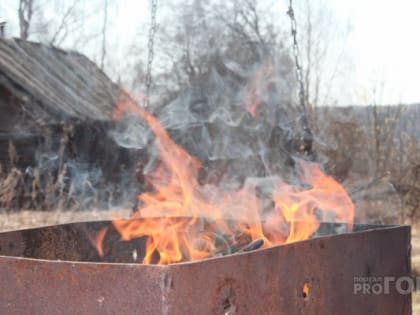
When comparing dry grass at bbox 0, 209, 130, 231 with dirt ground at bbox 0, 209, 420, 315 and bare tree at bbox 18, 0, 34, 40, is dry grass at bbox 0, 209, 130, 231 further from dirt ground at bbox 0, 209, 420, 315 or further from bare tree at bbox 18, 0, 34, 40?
bare tree at bbox 18, 0, 34, 40

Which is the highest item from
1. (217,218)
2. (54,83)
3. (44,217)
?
(54,83)

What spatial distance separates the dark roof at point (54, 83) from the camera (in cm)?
1119

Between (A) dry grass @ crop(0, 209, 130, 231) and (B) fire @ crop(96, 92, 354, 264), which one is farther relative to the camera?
(A) dry grass @ crop(0, 209, 130, 231)

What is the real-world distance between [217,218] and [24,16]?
2399 cm

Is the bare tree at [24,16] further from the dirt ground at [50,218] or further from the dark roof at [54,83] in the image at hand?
the dirt ground at [50,218]

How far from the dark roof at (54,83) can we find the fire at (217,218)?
27.2ft

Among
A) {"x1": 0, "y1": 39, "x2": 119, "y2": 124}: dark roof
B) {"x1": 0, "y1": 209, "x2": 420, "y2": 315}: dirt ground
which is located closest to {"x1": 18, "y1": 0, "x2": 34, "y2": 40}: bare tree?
{"x1": 0, "y1": 39, "x2": 119, "y2": 124}: dark roof

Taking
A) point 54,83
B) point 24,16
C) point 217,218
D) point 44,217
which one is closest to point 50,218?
point 44,217

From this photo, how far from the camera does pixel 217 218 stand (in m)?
3.13

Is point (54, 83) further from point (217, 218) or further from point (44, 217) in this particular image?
point (217, 218)

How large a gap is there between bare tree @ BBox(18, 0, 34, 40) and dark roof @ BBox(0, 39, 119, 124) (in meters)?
9.59

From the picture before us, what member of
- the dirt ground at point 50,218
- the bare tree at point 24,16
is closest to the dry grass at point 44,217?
the dirt ground at point 50,218

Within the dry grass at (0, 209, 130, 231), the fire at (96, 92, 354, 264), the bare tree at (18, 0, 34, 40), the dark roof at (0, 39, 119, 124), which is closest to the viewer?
the fire at (96, 92, 354, 264)

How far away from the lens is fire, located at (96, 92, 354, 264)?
2766 millimetres
